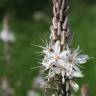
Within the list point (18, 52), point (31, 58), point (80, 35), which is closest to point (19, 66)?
point (31, 58)

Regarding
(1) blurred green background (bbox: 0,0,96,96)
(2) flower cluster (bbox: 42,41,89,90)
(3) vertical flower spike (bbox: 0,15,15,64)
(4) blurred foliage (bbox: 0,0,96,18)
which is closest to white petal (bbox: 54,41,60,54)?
(2) flower cluster (bbox: 42,41,89,90)

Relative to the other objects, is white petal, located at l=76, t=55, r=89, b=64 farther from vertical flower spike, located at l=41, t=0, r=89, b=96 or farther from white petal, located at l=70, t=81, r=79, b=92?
white petal, located at l=70, t=81, r=79, b=92

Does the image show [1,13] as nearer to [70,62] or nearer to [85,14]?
[85,14]

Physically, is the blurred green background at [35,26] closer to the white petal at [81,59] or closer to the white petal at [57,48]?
the white petal at [81,59]

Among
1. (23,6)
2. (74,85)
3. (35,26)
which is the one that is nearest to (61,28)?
(74,85)

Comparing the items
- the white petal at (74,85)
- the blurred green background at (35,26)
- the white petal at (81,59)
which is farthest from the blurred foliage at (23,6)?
the white petal at (74,85)

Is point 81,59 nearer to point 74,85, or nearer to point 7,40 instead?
point 74,85

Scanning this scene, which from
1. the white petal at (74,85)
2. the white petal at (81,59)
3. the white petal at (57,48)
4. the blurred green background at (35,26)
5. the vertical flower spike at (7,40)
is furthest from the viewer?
the blurred green background at (35,26)
